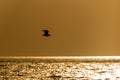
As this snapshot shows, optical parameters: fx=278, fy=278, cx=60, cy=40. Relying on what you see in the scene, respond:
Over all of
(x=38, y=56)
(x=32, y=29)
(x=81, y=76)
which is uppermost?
(x=32, y=29)

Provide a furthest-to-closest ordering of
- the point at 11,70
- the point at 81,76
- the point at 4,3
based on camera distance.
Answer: the point at 4,3 → the point at 11,70 → the point at 81,76

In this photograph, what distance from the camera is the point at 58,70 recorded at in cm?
185

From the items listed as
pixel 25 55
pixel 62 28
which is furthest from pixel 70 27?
pixel 25 55

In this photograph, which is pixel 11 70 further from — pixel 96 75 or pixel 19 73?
pixel 96 75

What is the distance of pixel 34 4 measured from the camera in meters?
1.99

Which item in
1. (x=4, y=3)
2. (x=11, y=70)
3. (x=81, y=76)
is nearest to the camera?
(x=81, y=76)

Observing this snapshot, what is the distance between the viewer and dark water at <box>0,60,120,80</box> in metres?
1.72

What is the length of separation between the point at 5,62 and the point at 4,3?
428 mm

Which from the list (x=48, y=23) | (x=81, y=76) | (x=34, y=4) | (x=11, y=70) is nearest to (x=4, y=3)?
(x=34, y=4)

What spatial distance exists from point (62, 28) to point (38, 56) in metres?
0.28

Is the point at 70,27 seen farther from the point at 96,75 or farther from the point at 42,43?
the point at 96,75

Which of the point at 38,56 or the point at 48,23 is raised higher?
the point at 48,23

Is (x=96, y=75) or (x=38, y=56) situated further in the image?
(x=38, y=56)

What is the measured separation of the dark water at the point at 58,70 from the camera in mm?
1717
